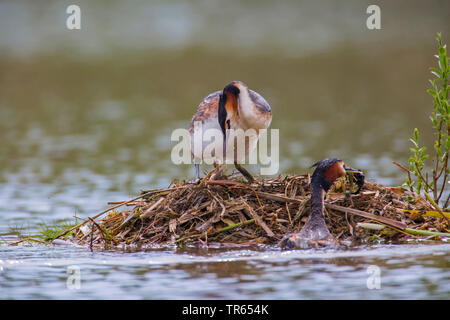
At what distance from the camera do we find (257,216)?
9727 millimetres

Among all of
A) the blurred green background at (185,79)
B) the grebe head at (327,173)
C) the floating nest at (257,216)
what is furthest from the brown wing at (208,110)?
the blurred green background at (185,79)

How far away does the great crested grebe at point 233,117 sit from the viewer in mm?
10297

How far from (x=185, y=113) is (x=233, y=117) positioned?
49.2ft

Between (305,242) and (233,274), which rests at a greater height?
(305,242)

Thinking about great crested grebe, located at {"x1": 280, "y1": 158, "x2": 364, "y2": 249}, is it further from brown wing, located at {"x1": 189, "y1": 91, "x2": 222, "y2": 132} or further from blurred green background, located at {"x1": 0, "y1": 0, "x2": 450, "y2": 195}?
blurred green background, located at {"x1": 0, "y1": 0, "x2": 450, "y2": 195}

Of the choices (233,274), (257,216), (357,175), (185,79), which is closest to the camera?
(233,274)

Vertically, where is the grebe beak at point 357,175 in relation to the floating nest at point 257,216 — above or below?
above

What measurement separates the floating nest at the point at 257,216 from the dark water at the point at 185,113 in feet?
1.25

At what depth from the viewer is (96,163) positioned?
60.8 ft

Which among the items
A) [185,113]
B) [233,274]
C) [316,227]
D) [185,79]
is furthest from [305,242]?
[185,79]

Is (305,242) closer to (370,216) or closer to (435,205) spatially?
(370,216)

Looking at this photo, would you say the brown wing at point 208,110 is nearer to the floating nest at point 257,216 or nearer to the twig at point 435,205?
the floating nest at point 257,216
